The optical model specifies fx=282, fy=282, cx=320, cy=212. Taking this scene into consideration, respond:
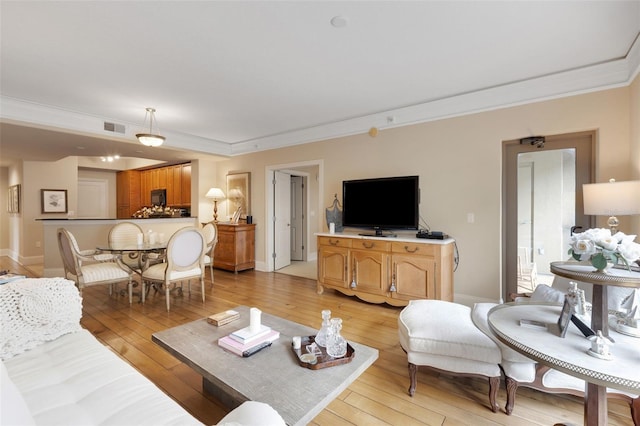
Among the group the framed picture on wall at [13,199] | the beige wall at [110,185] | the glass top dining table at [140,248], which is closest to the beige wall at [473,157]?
the glass top dining table at [140,248]

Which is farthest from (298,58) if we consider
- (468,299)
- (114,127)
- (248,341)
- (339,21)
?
(114,127)

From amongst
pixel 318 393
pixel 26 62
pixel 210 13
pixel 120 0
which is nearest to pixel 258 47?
pixel 210 13

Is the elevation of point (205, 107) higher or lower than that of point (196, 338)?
higher

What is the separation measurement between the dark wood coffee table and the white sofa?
0.23 metres

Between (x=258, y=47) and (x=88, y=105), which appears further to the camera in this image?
(x=88, y=105)

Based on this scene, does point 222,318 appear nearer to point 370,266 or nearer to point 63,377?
point 63,377

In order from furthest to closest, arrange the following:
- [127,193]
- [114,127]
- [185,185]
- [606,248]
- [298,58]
Result: [127,193] < [185,185] < [114,127] < [298,58] < [606,248]

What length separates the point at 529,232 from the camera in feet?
10.7

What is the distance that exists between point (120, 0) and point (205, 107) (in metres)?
2.03

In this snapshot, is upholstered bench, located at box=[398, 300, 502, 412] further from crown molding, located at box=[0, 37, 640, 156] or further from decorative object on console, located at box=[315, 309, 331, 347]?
crown molding, located at box=[0, 37, 640, 156]

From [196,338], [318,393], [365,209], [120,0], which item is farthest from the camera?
[365,209]

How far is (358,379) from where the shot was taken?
7.01 feet

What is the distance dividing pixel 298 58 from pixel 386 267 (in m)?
2.55

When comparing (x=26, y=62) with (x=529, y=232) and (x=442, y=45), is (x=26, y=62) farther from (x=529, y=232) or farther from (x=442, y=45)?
(x=529, y=232)
